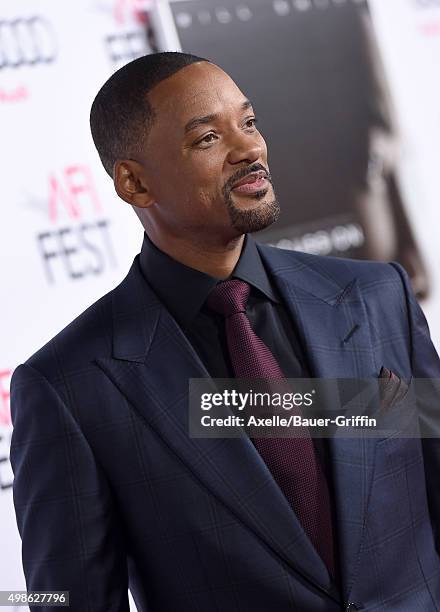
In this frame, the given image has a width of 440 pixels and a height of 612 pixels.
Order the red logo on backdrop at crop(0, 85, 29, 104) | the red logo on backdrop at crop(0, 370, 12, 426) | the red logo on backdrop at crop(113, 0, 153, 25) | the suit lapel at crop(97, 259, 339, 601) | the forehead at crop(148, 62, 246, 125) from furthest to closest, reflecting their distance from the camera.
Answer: the red logo on backdrop at crop(113, 0, 153, 25), the red logo on backdrop at crop(0, 85, 29, 104), the red logo on backdrop at crop(0, 370, 12, 426), the forehead at crop(148, 62, 246, 125), the suit lapel at crop(97, 259, 339, 601)

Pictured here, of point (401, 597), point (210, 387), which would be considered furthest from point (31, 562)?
point (401, 597)

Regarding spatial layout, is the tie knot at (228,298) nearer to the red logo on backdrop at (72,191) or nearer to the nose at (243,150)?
the nose at (243,150)

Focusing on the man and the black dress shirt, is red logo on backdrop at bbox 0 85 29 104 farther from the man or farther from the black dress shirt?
the black dress shirt

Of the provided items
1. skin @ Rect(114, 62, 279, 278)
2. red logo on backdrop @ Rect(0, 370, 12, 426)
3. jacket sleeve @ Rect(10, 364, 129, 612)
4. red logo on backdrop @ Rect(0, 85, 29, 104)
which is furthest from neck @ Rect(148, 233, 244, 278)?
red logo on backdrop @ Rect(0, 85, 29, 104)

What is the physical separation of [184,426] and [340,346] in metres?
0.26

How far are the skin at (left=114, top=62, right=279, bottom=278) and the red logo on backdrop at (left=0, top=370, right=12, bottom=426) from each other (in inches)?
26.6

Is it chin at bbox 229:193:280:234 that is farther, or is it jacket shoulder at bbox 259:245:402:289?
jacket shoulder at bbox 259:245:402:289

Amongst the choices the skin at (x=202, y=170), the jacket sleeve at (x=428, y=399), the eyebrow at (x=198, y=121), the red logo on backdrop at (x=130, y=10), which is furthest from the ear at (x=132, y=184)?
the red logo on backdrop at (x=130, y=10)

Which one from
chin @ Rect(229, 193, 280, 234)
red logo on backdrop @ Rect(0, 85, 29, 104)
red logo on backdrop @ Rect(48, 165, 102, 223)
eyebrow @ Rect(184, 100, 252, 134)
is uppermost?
red logo on backdrop @ Rect(0, 85, 29, 104)

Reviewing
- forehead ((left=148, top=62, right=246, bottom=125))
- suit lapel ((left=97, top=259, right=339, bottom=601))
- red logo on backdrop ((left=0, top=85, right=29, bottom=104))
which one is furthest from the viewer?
red logo on backdrop ((left=0, top=85, right=29, bottom=104))

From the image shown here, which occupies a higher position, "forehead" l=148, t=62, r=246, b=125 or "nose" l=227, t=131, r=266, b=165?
"forehead" l=148, t=62, r=246, b=125

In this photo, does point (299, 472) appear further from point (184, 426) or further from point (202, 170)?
point (202, 170)

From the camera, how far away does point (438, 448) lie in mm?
1500

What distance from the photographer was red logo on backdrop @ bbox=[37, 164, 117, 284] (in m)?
2.16
